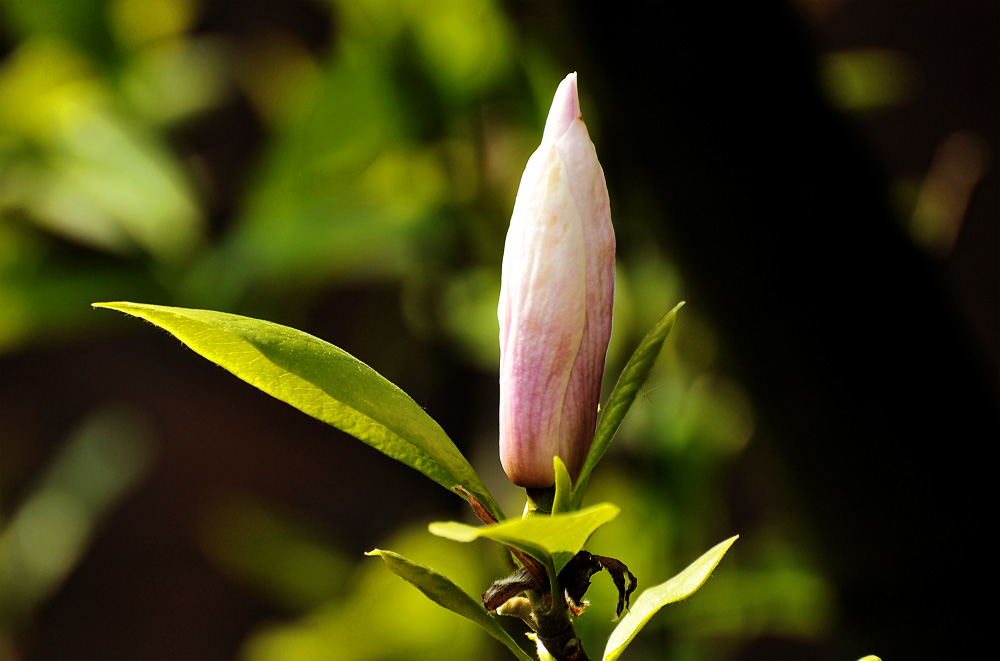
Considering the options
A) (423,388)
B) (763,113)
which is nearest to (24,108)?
(423,388)

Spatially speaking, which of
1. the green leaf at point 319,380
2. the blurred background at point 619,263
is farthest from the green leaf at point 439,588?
the blurred background at point 619,263

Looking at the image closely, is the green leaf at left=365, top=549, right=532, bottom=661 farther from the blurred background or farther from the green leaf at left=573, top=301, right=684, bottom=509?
the blurred background

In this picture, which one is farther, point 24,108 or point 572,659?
point 24,108

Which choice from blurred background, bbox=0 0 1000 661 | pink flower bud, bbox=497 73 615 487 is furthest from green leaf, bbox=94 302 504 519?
blurred background, bbox=0 0 1000 661

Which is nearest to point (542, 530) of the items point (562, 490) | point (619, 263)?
point (562, 490)

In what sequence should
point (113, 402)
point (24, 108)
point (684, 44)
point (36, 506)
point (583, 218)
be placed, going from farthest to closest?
point (113, 402) → point (36, 506) → point (24, 108) → point (684, 44) → point (583, 218)

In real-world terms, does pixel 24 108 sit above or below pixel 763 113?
above

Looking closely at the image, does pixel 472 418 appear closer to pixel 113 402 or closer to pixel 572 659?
pixel 572 659
